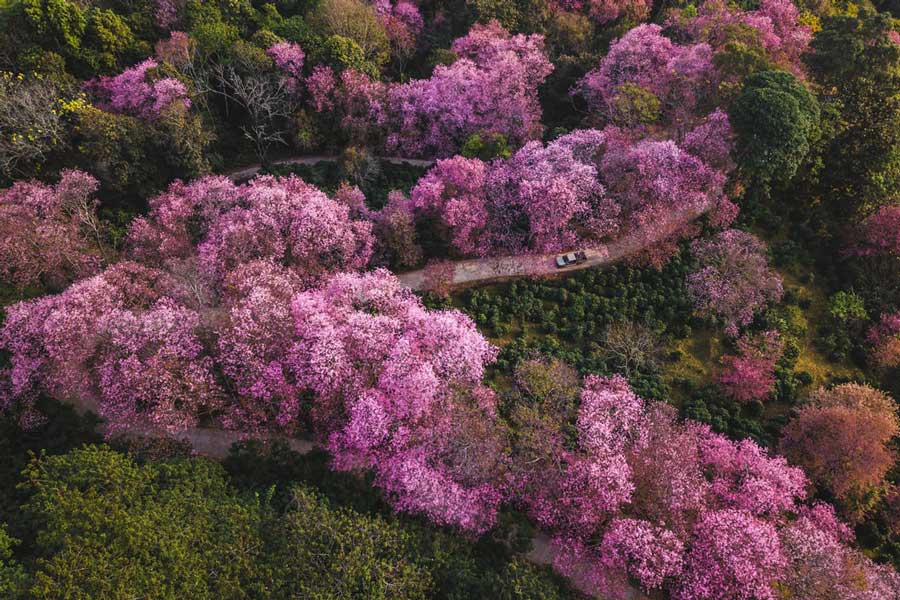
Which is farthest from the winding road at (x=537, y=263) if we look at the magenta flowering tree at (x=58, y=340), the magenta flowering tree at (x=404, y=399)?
the magenta flowering tree at (x=58, y=340)

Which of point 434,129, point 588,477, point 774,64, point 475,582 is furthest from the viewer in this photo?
point 434,129

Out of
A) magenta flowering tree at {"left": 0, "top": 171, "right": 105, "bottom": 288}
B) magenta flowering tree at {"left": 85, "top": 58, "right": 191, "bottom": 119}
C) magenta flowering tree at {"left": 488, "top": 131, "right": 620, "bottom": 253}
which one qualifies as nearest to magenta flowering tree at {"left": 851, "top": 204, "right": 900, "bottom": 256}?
magenta flowering tree at {"left": 488, "top": 131, "right": 620, "bottom": 253}

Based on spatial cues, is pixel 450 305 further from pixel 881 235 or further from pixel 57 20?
pixel 57 20

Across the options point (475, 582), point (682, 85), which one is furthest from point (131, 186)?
point (682, 85)

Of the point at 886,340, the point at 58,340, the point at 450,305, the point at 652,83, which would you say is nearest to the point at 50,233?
the point at 58,340

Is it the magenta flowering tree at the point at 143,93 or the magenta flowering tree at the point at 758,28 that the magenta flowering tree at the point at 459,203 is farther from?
the magenta flowering tree at the point at 758,28

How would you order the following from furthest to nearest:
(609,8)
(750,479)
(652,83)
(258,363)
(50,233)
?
(609,8), (652,83), (50,233), (258,363), (750,479)

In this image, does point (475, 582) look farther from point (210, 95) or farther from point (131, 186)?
point (210, 95)
